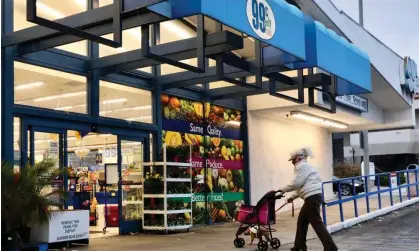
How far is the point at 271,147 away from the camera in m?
16.7

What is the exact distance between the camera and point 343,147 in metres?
52.8

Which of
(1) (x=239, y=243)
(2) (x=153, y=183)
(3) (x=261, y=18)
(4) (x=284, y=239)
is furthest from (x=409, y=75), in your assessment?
(1) (x=239, y=243)

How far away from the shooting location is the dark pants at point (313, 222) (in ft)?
24.7

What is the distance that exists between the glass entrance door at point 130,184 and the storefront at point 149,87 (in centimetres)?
2

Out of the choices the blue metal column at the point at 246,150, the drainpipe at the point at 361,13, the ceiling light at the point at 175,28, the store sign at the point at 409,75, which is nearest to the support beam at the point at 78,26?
the ceiling light at the point at 175,28

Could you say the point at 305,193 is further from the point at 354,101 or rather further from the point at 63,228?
the point at 354,101

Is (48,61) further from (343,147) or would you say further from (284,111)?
(343,147)

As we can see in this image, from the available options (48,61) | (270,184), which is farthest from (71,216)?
(270,184)

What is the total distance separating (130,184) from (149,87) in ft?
7.29

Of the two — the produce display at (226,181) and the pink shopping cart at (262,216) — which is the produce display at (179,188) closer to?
the produce display at (226,181)

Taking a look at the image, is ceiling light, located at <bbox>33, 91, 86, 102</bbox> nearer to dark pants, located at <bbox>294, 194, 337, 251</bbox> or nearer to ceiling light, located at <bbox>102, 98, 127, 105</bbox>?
ceiling light, located at <bbox>102, 98, 127, 105</bbox>

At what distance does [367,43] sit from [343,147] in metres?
38.3

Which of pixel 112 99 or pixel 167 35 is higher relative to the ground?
pixel 167 35

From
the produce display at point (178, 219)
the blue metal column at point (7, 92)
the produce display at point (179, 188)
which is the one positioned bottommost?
the produce display at point (178, 219)
